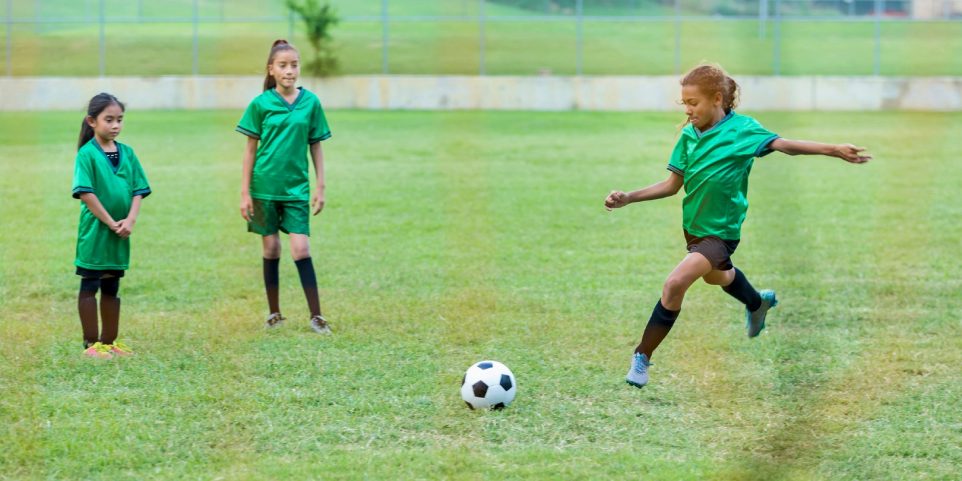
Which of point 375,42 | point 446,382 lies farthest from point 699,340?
point 375,42

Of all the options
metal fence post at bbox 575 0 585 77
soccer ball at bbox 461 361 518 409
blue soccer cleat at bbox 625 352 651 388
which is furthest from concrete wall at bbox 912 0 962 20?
soccer ball at bbox 461 361 518 409

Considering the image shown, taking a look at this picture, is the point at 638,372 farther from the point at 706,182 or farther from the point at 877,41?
the point at 877,41

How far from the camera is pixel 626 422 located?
4.41 m

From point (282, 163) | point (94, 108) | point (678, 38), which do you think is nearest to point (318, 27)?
point (678, 38)

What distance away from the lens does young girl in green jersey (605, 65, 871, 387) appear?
16.0 feet

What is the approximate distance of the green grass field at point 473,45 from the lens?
99.0 feet

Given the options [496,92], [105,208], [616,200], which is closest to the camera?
[616,200]

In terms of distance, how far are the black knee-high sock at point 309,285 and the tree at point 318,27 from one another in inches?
917

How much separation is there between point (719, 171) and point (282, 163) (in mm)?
2298

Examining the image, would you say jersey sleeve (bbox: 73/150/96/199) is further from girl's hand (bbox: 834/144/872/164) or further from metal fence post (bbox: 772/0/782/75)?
metal fence post (bbox: 772/0/782/75)

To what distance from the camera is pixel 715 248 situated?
194 inches

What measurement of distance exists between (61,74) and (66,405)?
27.1m

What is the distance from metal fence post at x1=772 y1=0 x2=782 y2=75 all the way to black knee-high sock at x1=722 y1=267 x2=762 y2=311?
24856 millimetres

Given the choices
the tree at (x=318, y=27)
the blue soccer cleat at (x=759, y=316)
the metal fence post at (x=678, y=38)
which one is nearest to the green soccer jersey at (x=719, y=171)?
the blue soccer cleat at (x=759, y=316)
